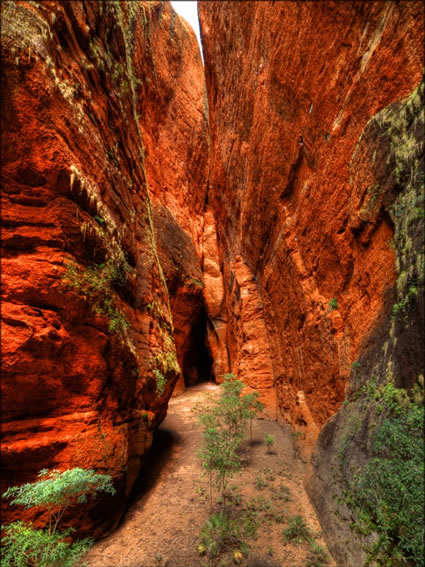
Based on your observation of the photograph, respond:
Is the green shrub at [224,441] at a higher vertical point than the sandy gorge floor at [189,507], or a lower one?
higher

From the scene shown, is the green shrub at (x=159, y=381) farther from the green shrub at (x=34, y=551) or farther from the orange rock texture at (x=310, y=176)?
the orange rock texture at (x=310, y=176)

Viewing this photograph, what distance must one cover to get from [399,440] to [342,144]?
271 inches

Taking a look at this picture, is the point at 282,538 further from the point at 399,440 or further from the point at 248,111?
the point at 248,111

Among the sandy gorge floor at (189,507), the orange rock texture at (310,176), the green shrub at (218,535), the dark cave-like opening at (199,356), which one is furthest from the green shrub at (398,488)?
the dark cave-like opening at (199,356)

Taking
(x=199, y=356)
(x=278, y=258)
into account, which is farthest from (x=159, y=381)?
(x=199, y=356)

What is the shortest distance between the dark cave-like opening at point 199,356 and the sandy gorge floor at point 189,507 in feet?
48.0

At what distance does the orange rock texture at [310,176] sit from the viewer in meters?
5.35

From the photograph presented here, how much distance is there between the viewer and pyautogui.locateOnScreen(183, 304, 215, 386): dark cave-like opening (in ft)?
82.7

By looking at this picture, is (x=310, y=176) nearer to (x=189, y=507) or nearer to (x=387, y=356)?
(x=387, y=356)

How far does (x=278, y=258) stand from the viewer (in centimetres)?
1134

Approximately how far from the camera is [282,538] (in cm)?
544

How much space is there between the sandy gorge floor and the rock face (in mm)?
705

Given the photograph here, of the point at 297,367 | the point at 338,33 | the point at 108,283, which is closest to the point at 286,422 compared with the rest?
the point at 297,367

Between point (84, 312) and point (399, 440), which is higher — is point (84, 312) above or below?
above
